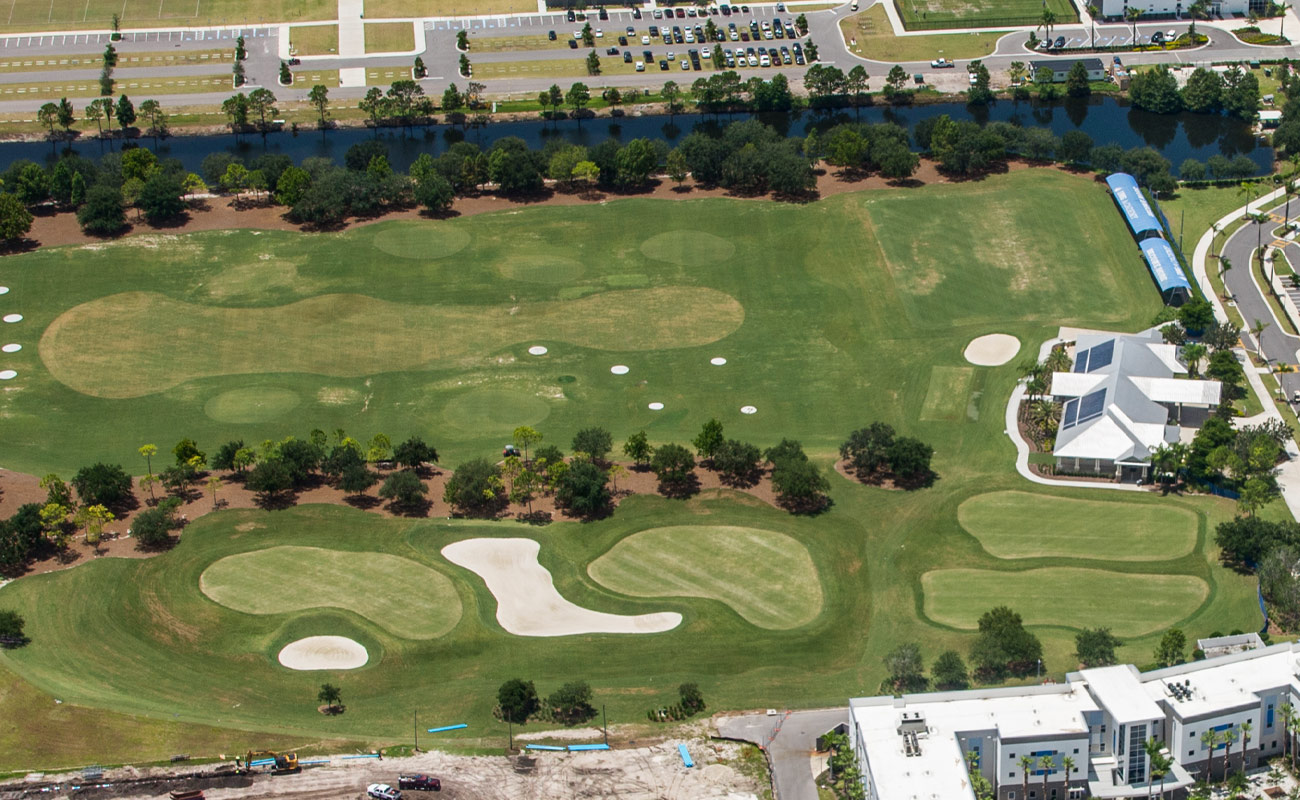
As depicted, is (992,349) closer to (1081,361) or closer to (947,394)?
(947,394)

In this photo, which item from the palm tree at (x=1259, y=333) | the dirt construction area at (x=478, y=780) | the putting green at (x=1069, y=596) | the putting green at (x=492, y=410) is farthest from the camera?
the palm tree at (x=1259, y=333)

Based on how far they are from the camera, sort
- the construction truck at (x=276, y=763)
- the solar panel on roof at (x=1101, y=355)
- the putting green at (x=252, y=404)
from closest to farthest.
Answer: the construction truck at (x=276, y=763)
the solar panel on roof at (x=1101, y=355)
the putting green at (x=252, y=404)

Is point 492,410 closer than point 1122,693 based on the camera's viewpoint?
Result: No

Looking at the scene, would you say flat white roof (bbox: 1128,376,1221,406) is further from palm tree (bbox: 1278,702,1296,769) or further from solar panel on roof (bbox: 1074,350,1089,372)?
palm tree (bbox: 1278,702,1296,769)

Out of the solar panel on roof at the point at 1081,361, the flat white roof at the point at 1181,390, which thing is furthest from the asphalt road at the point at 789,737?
the solar panel on roof at the point at 1081,361


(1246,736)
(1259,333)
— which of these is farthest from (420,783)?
(1259,333)

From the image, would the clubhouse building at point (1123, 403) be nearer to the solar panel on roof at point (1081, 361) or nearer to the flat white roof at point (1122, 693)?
the solar panel on roof at point (1081, 361)
